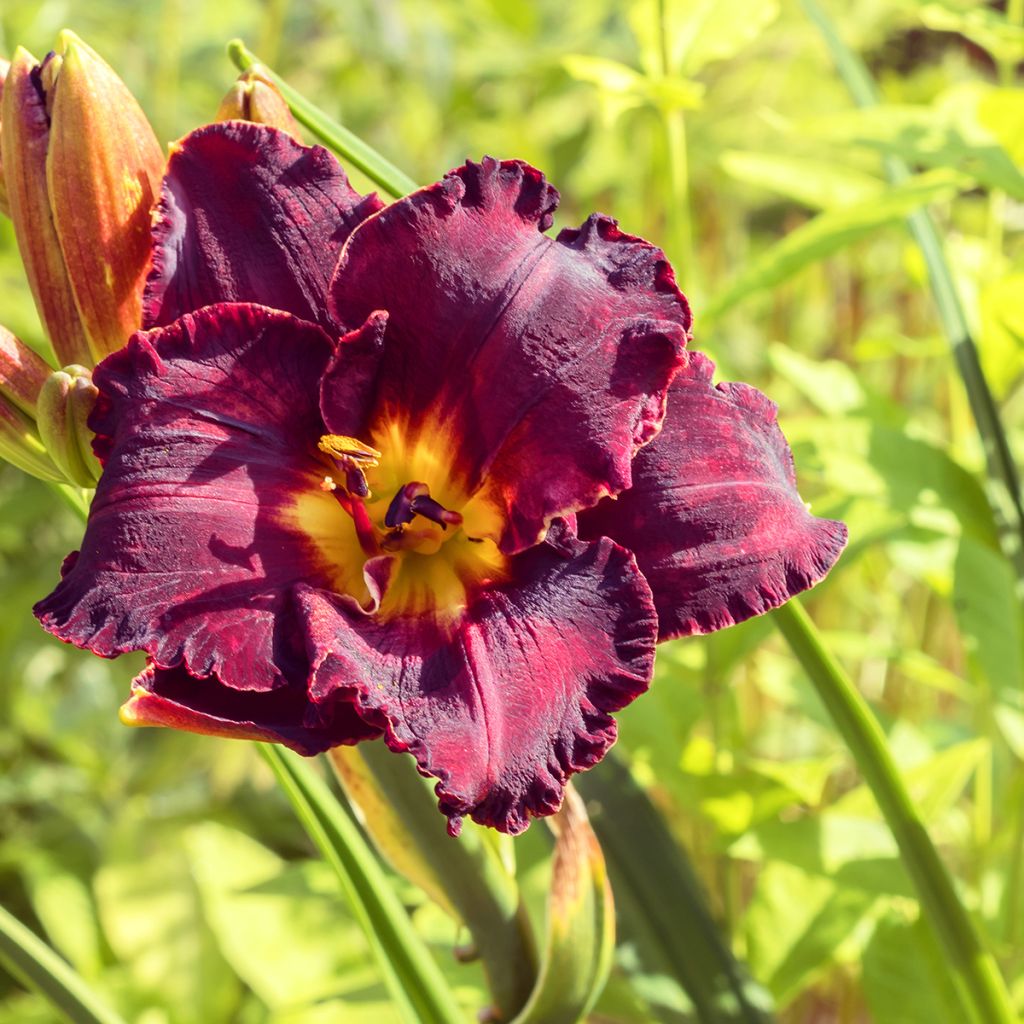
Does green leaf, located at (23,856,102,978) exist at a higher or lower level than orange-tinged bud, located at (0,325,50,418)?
lower

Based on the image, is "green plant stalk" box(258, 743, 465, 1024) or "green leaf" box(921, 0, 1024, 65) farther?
"green leaf" box(921, 0, 1024, 65)

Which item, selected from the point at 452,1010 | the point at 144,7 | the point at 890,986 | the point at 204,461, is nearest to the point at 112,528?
the point at 204,461

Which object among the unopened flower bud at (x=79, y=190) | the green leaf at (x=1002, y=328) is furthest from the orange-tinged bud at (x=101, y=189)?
the green leaf at (x=1002, y=328)

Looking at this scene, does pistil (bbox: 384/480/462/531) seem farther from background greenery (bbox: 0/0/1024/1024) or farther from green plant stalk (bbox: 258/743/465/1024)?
background greenery (bbox: 0/0/1024/1024)

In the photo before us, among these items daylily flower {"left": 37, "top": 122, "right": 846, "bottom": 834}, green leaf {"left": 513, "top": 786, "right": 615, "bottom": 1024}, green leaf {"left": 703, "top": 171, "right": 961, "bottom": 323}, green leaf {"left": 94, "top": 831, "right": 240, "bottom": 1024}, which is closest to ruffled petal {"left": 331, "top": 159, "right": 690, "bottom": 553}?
daylily flower {"left": 37, "top": 122, "right": 846, "bottom": 834}

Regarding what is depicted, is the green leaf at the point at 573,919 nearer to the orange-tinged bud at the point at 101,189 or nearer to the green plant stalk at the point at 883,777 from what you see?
the green plant stalk at the point at 883,777

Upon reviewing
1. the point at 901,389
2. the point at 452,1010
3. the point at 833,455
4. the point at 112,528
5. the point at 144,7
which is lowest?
the point at 452,1010

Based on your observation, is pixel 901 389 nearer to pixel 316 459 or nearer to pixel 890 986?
pixel 890 986

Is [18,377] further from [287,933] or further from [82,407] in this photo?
[287,933]
